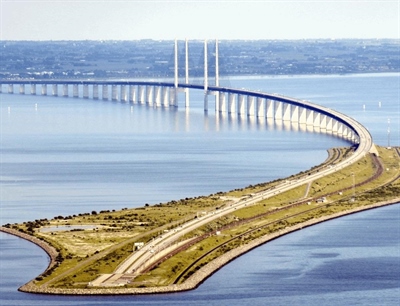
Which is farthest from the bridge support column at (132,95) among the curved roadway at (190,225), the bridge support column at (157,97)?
the curved roadway at (190,225)

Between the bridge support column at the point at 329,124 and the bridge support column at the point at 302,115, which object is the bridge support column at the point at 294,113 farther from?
the bridge support column at the point at 329,124

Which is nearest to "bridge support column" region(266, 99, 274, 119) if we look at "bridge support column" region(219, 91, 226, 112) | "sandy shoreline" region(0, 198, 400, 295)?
"bridge support column" region(219, 91, 226, 112)

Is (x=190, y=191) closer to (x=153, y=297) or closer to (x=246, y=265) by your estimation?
(x=246, y=265)

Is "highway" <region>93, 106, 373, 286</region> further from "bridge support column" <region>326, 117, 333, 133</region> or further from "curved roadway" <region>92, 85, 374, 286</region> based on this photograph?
"bridge support column" <region>326, 117, 333, 133</region>

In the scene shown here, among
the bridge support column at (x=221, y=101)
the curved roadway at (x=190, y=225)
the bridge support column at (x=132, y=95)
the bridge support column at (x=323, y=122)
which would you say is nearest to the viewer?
the curved roadway at (x=190, y=225)

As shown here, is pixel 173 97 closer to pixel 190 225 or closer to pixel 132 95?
pixel 132 95

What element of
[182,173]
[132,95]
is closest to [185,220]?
[182,173]
